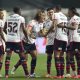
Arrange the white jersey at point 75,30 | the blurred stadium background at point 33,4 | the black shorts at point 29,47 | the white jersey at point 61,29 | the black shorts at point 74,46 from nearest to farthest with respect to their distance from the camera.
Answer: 1. the white jersey at point 61,29
2. the white jersey at point 75,30
3. the black shorts at point 74,46
4. the black shorts at point 29,47
5. the blurred stadium background at point 33,4

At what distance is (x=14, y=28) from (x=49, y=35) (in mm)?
1196

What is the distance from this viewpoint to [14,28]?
52.8ft

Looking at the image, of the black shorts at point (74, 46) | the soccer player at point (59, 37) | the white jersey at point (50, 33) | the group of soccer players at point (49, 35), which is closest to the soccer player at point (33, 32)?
the group of soccer players at point (49, 35)

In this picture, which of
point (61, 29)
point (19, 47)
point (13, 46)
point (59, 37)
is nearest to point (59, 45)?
point (59, 37)

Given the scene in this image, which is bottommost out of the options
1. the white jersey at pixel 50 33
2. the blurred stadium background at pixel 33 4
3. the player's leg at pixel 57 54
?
the blurred stadium background at pixel 33 4

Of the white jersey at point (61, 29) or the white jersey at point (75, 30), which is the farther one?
the white jersey at point (75, 30)

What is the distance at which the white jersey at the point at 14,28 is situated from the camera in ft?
52.7

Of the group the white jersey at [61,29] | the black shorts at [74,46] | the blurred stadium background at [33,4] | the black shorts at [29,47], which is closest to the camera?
the white jersey at [61,29]

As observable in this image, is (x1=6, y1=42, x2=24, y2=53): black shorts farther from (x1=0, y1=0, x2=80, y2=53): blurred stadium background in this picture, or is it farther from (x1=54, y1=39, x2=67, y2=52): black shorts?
→ (x1=0, y1=0, x2=80, y2=53): blurred stadium background

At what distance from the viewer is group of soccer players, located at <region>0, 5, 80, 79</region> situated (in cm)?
1609

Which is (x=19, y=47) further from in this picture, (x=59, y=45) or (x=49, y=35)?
(x=59, y=45)

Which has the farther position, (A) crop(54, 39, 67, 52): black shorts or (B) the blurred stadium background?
(B) the blurred stadium background

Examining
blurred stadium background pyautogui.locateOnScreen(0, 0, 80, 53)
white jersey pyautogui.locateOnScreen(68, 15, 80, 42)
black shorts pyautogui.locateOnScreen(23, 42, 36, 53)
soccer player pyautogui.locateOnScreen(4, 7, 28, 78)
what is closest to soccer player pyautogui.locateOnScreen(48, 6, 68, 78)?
white jersey pyautogui.locateOnScreen(68, 15, 80, 42)

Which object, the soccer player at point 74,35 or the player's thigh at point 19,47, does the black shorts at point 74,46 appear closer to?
the soccer player at point 74,35
